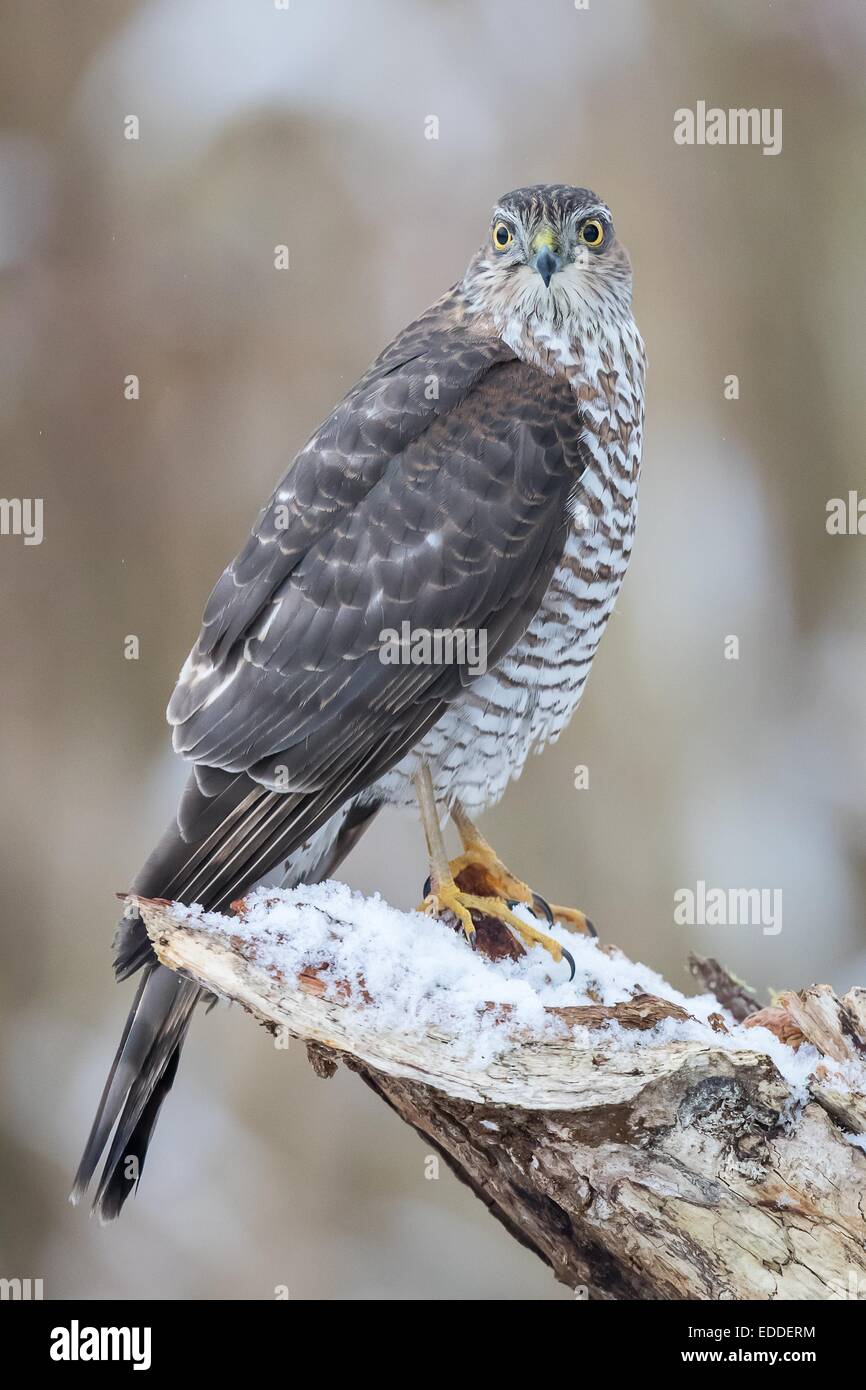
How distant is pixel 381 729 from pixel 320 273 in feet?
10.7

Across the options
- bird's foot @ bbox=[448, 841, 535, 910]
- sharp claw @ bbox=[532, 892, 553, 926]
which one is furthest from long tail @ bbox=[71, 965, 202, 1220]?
sharp claw @ bbox=[532, 892, 553, 926]

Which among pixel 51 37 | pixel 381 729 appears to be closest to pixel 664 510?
pixel 381 729

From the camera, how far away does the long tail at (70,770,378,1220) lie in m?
2.94

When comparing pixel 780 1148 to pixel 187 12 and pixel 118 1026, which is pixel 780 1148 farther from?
pixel 187 12

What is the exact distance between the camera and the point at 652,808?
5582 millimetres

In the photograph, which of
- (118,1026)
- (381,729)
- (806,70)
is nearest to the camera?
(381,729)

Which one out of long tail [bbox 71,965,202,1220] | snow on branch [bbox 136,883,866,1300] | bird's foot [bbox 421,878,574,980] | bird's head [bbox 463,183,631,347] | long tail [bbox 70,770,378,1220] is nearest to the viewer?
snow on branch [bbox 136,883,866,1300]

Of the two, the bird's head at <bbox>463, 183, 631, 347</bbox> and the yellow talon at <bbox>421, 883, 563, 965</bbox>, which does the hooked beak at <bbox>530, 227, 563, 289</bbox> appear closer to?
the bird's head at <bbox>463, 183, 631, 347</bbox>

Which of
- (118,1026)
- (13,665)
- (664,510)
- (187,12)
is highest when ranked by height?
(187,12)

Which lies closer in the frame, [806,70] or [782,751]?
[806,70]

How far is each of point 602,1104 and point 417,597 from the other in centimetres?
130

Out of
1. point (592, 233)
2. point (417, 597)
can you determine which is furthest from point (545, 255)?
point (417, 597)

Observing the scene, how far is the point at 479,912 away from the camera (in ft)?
11.0

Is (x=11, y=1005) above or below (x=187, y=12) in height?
below
